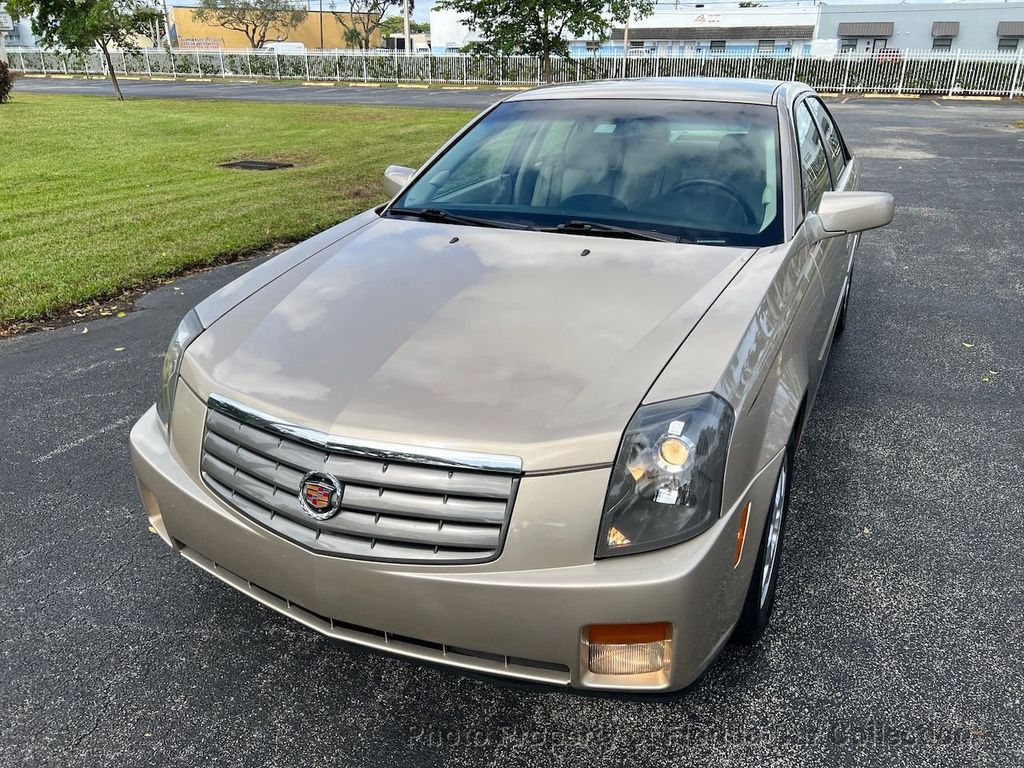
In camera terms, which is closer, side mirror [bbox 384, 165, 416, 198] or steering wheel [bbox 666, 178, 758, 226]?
steering wheel [bbox 666, 178, 758, 226]

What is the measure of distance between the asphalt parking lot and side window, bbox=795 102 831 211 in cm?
116

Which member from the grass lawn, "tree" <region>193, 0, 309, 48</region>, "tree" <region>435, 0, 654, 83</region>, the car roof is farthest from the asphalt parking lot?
"tree" <region>193, 0, 309, 48</region>

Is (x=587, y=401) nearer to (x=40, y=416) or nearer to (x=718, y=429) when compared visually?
(x=718, y=429)

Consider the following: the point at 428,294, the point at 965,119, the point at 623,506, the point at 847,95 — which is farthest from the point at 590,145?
the point at 847,95

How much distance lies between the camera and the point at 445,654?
6.36 feet

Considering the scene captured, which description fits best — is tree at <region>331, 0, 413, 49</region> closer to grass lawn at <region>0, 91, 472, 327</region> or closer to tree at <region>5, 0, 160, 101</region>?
tree at <region>5, 0, 160, 101</region>

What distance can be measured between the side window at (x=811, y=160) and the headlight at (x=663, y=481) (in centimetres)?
159

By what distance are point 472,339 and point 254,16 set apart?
3388 inches

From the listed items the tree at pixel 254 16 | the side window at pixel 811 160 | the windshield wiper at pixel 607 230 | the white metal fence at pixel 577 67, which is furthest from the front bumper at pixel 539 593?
the tree at pixel 254 16

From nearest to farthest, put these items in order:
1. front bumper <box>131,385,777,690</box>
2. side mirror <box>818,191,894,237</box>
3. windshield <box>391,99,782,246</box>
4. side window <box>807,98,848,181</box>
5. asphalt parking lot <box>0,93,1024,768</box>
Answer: front bumper <box>131,385,777,690</box>, asphalt parking lot <box>0,93,1024,768</box>, windshield <box>391,99,782,246</box>, side mirror <box>818,191,894,237</box>, side window <box>807,98,848,181</box>

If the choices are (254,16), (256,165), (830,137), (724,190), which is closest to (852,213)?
(724,190)

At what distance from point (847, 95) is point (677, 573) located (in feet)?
112

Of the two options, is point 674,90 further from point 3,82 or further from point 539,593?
point 3,82

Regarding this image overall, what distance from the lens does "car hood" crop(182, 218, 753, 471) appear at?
1901mm
